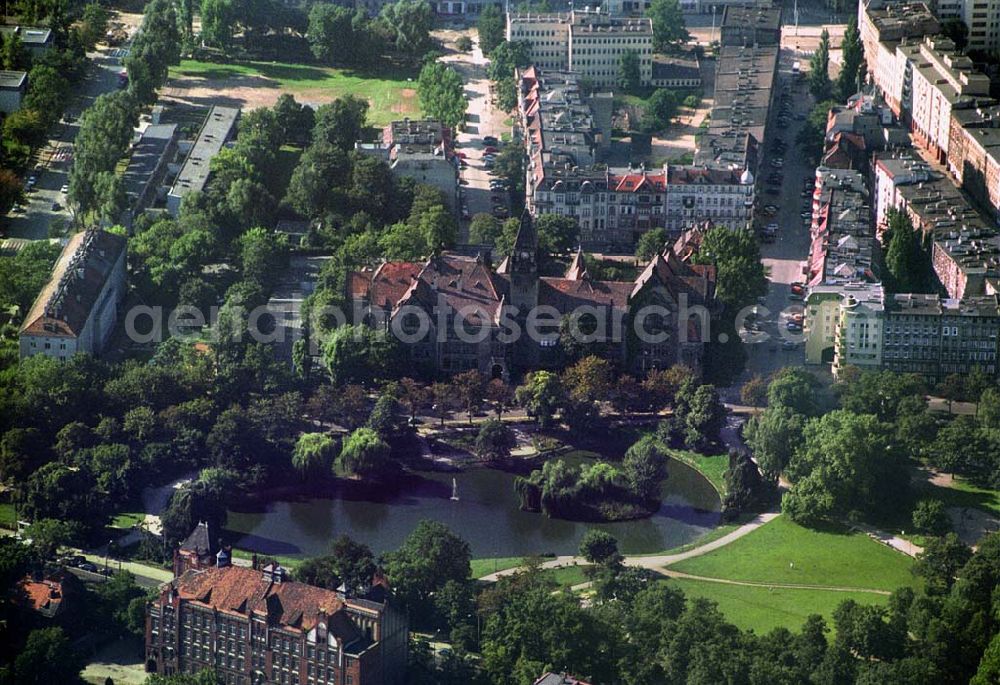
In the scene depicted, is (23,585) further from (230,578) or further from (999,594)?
(999,594)

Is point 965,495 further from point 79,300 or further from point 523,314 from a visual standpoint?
point 79,300

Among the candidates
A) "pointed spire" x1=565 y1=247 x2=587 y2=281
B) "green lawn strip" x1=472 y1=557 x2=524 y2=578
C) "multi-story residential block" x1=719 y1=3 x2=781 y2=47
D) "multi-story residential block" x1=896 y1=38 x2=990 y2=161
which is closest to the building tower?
"pointed spire" x1=565 y1=247 x2=587 y2=281

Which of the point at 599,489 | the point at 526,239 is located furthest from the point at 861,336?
the point at 599,489

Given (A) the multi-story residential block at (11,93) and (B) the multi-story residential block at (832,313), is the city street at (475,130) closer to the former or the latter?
(B) the multi-story residential block at (832,313)

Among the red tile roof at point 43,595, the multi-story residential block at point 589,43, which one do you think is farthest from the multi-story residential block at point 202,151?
the red tile roof at point 43,595

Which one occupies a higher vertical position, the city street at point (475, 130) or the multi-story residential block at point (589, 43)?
the multi-story residential block at point (589, 43)

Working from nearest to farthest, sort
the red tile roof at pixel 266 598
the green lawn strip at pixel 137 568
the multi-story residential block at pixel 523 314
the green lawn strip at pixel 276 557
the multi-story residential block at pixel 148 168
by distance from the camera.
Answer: the red tile roof at pixel 266 598, the green lawn strip at pixel 137 568, the green lawn strip at pixel 276 557, the multi-story residential block at pixel 523 314, the multi-story residential block at pixel 148 168
